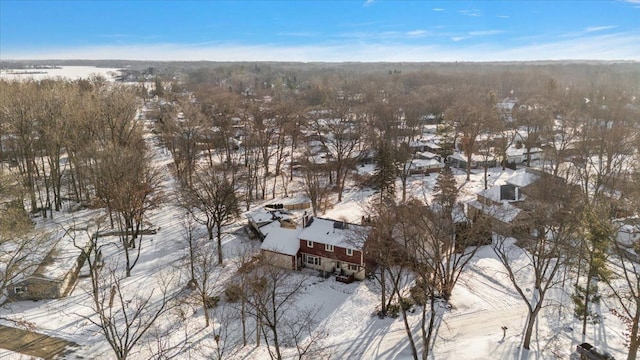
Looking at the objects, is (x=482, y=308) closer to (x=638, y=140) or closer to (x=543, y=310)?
(x=543, y=310)

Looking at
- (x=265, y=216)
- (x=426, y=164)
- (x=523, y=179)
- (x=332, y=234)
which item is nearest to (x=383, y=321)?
(x=332, y=234)

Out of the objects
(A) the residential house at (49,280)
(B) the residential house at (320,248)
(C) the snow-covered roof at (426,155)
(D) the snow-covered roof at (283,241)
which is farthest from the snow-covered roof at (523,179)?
(A) the residential house at (49,280)

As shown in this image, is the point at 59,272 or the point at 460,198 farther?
the point at 460,198

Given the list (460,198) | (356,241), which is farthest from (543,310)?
(460,198)

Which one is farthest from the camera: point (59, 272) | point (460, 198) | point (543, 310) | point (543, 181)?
point (460, 198)

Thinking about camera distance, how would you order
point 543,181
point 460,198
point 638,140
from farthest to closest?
point 460,198, point 638,140, point 543,181

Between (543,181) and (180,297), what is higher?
(543,181)
